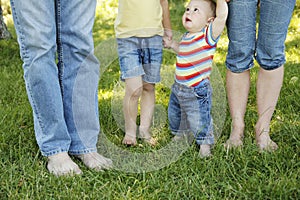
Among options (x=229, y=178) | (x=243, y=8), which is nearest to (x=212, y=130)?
(x=229, y=178)

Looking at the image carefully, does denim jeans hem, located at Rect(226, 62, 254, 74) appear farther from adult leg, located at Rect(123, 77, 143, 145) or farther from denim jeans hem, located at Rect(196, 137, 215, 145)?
adult leg, located at Rect(123, 77, 143, 145)

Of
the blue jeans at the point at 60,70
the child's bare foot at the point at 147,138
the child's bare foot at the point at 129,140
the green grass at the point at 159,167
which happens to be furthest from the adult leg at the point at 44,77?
the child's bare foot at the point at 147,138

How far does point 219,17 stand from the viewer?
8.98ft

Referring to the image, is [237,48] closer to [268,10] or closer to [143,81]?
[268,10]

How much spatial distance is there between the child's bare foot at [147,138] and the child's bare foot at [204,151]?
309 mm

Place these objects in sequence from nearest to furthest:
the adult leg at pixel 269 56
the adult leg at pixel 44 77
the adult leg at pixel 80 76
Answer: the adult leg at pixel 44 77, the adult leg at pixel 80 76, the adult leg at pixel 269 56

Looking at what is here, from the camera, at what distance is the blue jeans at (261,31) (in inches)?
108

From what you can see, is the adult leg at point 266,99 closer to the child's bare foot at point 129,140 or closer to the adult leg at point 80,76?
the child's bare foot at point 129,140

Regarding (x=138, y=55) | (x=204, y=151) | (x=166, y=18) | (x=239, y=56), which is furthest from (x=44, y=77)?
(x=239, y=56)

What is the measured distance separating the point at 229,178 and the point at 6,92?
2.19m

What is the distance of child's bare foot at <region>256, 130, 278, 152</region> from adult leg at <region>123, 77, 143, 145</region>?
0.75 m

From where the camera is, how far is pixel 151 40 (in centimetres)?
297

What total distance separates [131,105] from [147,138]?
23cm

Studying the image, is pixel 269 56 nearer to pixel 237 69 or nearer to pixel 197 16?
pixel 237 69
